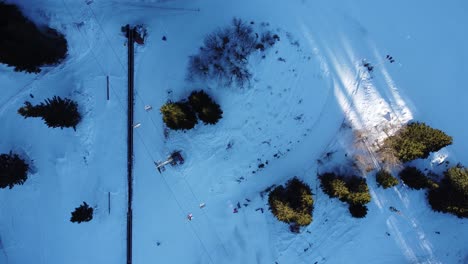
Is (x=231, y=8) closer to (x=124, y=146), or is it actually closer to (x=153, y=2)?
(x=153, y=2)

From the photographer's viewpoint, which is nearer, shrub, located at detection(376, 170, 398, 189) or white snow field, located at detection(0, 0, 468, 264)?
white snow field, located at detection(0, 0, 468, 264)

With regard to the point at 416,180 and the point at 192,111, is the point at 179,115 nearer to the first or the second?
the point at 192,111

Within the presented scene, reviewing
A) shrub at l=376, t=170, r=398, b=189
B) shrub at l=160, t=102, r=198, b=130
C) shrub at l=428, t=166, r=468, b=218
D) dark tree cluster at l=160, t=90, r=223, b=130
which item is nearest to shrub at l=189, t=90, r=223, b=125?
dark tree cluster at l=160, t=90, r=223, b=130

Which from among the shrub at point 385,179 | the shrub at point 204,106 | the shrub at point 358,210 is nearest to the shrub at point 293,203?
the shrub at point 358,210

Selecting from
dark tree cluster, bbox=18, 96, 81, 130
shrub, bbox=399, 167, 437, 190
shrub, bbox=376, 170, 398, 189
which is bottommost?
shrub, bbox=399, 167, 437, 190

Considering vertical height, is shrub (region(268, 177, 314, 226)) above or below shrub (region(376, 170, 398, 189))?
above

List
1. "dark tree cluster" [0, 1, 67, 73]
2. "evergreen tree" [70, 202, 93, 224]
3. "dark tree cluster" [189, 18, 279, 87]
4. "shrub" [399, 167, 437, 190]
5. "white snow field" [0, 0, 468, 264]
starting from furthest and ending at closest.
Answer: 1. "evergreen tree" [70, 202, 93, 224]
2. "shrub" [399, 167, 437, 190]
3. "white snow field" [0, 0, 468, 264]
4. "dark tree cluster" [189, 18, 279, 87]
5. "dark tree cluster" [0, 1, 67, 73]

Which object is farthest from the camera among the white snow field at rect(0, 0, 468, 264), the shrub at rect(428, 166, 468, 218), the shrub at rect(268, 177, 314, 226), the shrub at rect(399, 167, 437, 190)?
the shrub at rect(399, 167, 437, 190)

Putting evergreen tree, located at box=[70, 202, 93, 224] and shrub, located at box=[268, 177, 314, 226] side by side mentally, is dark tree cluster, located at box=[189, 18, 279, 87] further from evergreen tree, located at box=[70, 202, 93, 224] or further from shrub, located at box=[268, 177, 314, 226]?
evergreen tree, located at box=[70, 202, 93, 224]
